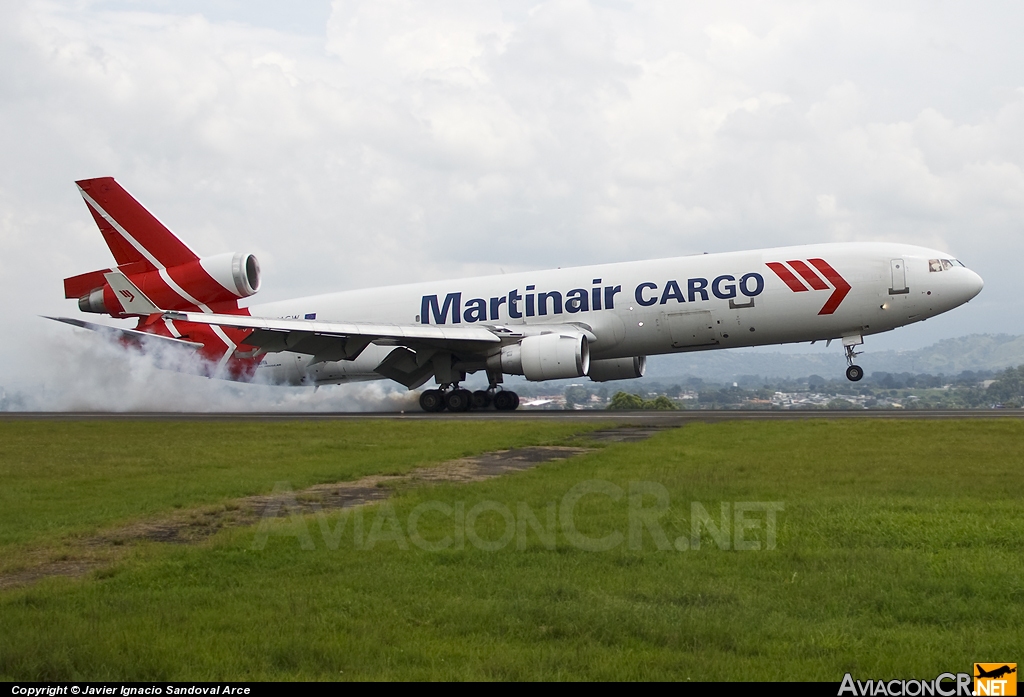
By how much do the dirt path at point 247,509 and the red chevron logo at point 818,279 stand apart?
49.8 feet

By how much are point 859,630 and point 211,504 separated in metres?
8.09

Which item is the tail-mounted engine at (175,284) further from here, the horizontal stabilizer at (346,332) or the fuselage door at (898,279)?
the fuselage door at (898,279)

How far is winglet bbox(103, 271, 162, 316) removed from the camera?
121ft

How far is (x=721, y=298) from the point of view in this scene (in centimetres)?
3203

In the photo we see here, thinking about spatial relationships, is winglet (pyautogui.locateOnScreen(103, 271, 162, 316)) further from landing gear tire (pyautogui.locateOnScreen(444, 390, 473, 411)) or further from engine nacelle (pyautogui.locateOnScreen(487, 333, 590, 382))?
engine nacelle (pyautogui.locateOnScreen(487, 333, 590, 382))

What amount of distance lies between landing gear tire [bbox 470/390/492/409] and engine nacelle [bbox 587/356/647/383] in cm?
444

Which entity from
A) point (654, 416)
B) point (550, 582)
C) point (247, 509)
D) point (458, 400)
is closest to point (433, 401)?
point (458, 400)

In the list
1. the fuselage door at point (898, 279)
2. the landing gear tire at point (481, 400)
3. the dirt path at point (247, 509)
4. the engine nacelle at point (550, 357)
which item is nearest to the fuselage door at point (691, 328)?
the engine nacelle at point (550, 357)

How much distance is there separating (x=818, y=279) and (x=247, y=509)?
77.7 feet

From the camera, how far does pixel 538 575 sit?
8188 mm

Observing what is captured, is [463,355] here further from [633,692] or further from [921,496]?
[633,692]

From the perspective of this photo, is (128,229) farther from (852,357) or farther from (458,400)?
(852,357)

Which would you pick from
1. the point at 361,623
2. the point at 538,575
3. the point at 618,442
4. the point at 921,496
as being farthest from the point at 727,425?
the point at 361,623

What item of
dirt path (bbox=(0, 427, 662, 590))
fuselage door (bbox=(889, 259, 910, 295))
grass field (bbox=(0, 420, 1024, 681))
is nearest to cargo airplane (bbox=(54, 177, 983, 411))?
fuselage door (bbox=(889, 259, 910, 295))
